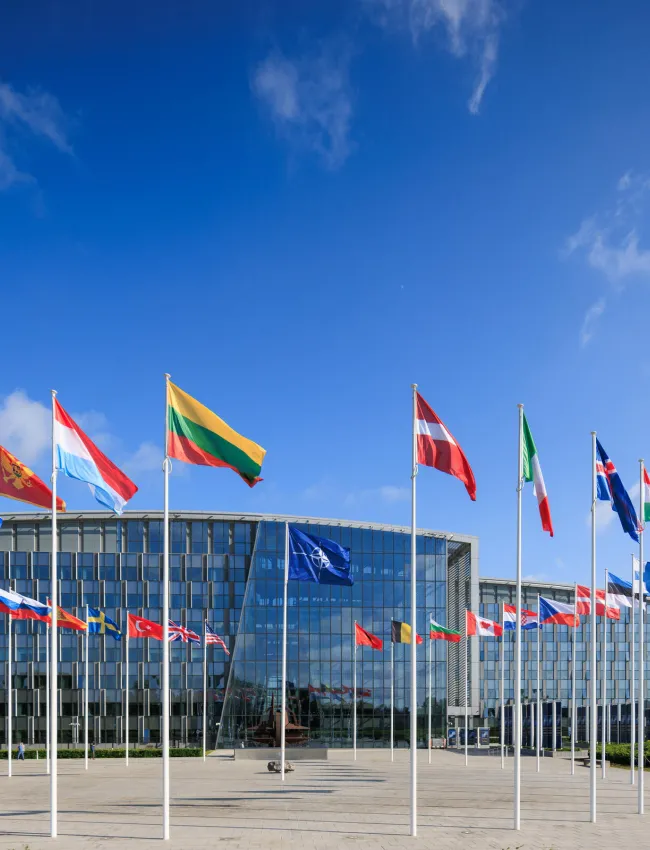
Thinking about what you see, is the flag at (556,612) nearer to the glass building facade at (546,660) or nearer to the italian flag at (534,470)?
the italian flag at (534,470)

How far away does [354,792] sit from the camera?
3944 cm

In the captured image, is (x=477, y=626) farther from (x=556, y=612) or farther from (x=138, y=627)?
(x=138, y=627)

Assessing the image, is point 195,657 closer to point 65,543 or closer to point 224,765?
point 65,543

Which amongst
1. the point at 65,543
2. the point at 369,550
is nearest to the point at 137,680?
the point at 65,543

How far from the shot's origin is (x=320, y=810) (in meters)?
32.1

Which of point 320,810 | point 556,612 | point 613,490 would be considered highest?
point 613,490

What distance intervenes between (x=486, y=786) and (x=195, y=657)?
4798 centimetres

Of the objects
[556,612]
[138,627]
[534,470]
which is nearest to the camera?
[534,470]

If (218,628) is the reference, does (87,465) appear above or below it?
above

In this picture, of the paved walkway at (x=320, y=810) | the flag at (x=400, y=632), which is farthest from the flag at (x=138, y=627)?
the flag at (x=400, y=632)

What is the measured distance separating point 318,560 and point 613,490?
11.4 m

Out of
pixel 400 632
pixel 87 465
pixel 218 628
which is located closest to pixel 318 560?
pixel 87 465

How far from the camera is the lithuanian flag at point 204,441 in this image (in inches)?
971

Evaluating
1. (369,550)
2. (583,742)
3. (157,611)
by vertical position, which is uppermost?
(369,550)
